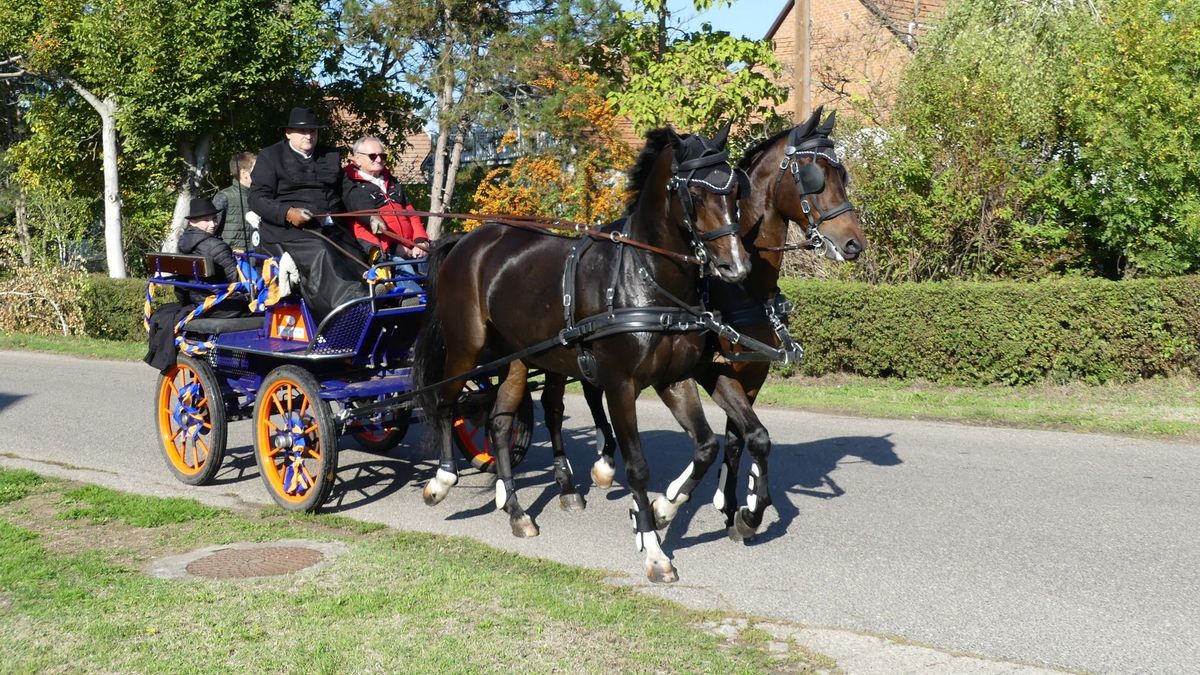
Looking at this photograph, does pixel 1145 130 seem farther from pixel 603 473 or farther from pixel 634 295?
pixel 634 295

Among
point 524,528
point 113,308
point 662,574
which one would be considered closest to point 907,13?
point 113,308

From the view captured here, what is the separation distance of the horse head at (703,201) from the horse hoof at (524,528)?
205cm

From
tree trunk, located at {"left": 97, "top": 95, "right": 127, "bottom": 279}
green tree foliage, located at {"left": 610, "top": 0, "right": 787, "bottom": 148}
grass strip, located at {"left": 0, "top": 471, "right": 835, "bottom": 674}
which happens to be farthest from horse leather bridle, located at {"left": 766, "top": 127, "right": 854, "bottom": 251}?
tree trunk, located at {"left": 97, "top": 95, "right": 127, "bottom": 279}

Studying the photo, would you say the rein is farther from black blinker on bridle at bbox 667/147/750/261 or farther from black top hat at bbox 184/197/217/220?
black top hat at bbox 184/197/217/220

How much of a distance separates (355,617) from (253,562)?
1329 mm

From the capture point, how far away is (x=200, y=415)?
345 inches

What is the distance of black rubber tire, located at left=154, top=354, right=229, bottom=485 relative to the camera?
330 inches

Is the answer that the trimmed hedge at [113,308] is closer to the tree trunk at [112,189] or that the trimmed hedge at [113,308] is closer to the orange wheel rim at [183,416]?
the tree trunk at [112,189]

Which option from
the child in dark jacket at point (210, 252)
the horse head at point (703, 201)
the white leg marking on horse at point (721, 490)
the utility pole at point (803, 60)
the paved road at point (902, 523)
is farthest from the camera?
the utility pole at point (803, 60)

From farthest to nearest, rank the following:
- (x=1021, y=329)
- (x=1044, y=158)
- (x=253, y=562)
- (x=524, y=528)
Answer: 1. (x=1044, y=158)
2. (x=1021, y=329)
3. (x=524, y=528)
4. (x=253, y=562)

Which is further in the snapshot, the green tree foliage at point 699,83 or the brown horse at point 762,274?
the green tree foliage at point 699,83

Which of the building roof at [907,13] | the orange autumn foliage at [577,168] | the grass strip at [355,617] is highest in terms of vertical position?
the building roof at [907,13]

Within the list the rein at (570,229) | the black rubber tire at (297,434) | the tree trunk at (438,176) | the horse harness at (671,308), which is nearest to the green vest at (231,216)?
the rein at (570,229)

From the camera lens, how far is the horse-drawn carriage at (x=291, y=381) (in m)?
7.69
